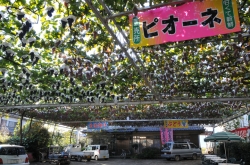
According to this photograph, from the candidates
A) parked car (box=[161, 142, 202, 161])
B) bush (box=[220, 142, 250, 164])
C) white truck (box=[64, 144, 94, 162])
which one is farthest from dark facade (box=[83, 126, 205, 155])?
bush (box=[220, 142, 250, 164])

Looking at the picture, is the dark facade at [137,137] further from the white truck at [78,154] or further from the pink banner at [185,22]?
the pink banner at [185,22]

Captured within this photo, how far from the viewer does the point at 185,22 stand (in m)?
4.18

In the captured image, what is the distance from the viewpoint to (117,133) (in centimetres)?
2598

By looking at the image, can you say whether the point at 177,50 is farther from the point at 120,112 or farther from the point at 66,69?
the point at 120,112

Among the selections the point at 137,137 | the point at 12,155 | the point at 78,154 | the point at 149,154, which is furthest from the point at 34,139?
the point at 137,137

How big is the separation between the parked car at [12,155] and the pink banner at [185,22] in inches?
340

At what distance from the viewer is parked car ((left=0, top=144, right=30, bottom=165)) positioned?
9853 mm

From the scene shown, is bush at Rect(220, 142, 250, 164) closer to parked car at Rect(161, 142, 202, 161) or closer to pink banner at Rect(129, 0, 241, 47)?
parked car at Rect(161, 142, 202, 161)


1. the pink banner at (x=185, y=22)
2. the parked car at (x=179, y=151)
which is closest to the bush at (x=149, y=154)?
the parked car at (x=179, y=151)

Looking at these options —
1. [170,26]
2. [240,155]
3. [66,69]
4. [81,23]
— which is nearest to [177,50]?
[170,26]

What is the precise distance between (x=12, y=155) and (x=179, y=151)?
1294 centimetres

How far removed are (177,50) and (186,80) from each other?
9.70 ft

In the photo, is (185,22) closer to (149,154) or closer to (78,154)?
(78,154)

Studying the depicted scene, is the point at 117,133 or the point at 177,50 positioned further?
the point at 117,133
